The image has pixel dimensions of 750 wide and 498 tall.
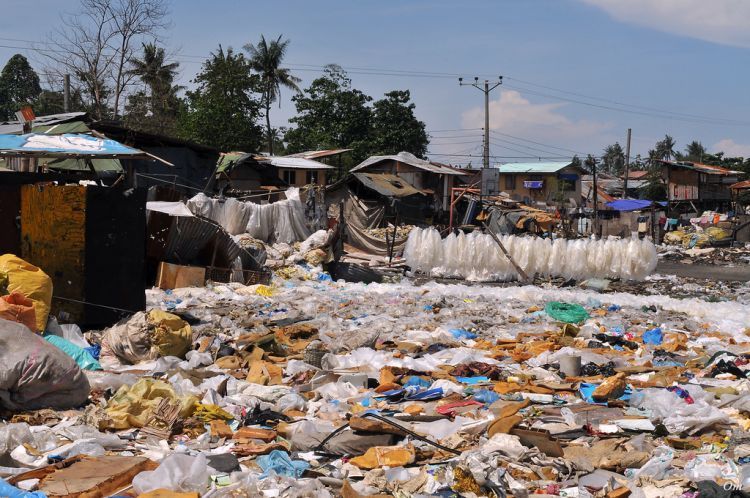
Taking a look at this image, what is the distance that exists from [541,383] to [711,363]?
2001mm

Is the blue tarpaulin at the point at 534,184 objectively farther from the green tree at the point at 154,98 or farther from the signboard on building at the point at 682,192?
the green tree at the point at 154,98

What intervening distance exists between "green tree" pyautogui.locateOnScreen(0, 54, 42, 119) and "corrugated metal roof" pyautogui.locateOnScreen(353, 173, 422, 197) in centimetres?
3029

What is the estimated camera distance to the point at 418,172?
33.8 meters

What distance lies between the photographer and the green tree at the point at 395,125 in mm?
43188

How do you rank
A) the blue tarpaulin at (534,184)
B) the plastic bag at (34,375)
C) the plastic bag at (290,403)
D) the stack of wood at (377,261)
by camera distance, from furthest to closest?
the blue tarpaulin at (534,184) → the stack of wood at (377,261) → the plastic bag at (290,403) → the plastic bag at (34,375)

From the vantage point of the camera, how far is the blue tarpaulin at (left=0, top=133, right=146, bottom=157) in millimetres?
8578

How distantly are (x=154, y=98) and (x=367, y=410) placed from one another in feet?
102

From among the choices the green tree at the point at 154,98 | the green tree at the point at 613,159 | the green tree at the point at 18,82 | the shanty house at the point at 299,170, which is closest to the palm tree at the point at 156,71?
the green tree at the point at 154,98

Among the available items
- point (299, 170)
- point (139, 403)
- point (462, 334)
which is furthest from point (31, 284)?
point (299, 170)

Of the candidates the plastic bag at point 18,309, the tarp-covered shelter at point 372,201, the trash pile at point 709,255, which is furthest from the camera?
the tarp-covered shelter at point 372,201

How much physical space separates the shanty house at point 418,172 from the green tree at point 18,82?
88.6 ft

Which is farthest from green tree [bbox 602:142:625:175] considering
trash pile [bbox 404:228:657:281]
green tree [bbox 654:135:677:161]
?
trash pile [bbox 404:228:657:281]

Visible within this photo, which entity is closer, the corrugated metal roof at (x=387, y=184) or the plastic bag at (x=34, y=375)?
the plastic bag at (x=34, y=375)

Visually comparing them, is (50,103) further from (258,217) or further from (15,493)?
(15,493)
